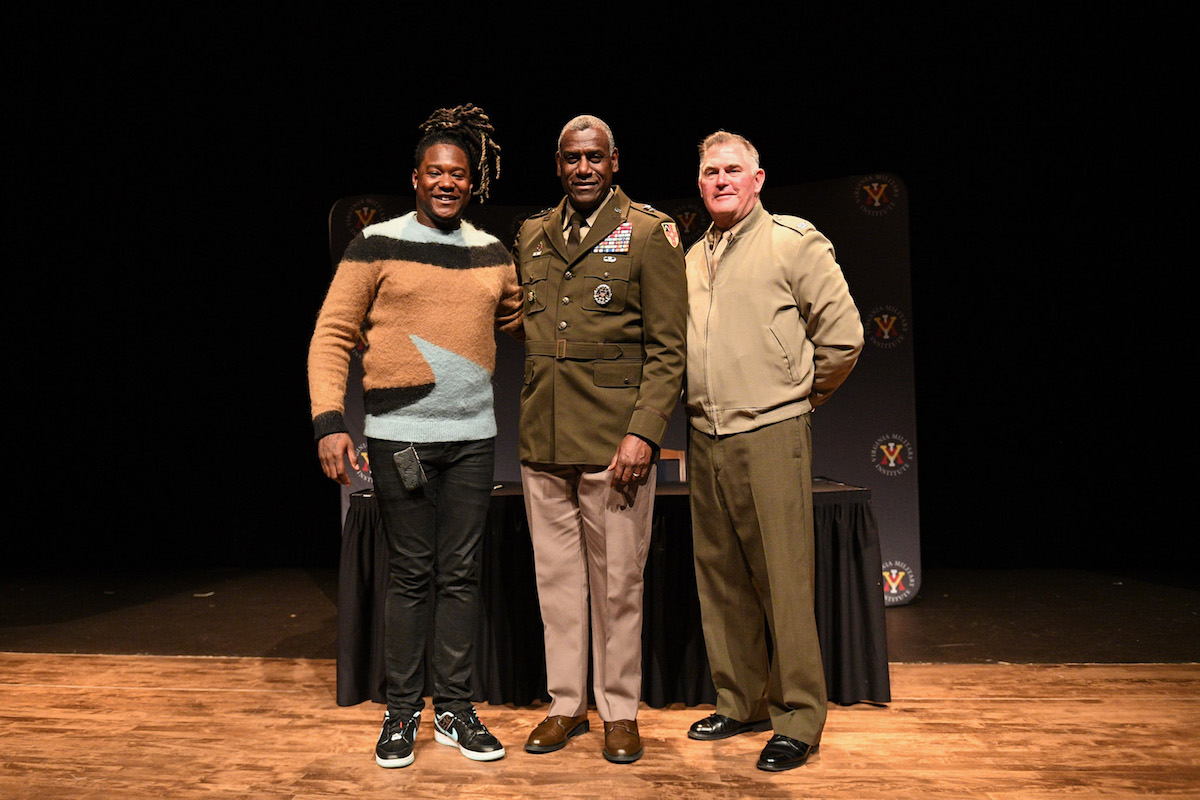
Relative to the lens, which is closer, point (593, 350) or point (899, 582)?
point (593, 350)

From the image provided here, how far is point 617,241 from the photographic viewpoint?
2082mm

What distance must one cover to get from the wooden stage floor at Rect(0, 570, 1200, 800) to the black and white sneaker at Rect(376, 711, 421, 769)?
0.09 ft

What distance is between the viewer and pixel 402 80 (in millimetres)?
4219

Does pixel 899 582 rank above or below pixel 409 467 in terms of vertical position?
below

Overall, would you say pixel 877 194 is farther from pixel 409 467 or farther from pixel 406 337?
pixel 409 467

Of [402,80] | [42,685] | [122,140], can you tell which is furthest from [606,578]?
[122,140]

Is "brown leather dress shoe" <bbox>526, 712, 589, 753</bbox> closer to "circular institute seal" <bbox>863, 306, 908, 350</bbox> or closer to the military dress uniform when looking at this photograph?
the military dress uniform

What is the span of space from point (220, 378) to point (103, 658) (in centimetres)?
224

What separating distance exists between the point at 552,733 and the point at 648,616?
0.53 meters

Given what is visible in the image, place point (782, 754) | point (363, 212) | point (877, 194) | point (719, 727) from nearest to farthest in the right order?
1. point (782, 754)
2. point (719, 727)
3. point (877, 194)
4. point (363, 212)

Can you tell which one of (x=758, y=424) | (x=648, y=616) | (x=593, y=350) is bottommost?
(x=648, y=616)

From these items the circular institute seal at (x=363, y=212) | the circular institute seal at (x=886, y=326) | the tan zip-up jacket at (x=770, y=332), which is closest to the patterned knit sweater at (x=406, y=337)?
the tan zip-up jacket at (x=770, y=332)

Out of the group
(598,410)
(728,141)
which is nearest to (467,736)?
(598,410)

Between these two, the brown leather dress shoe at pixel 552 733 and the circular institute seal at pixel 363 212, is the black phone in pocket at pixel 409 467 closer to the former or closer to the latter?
the brown leather dress shoe at pixel 552 733
